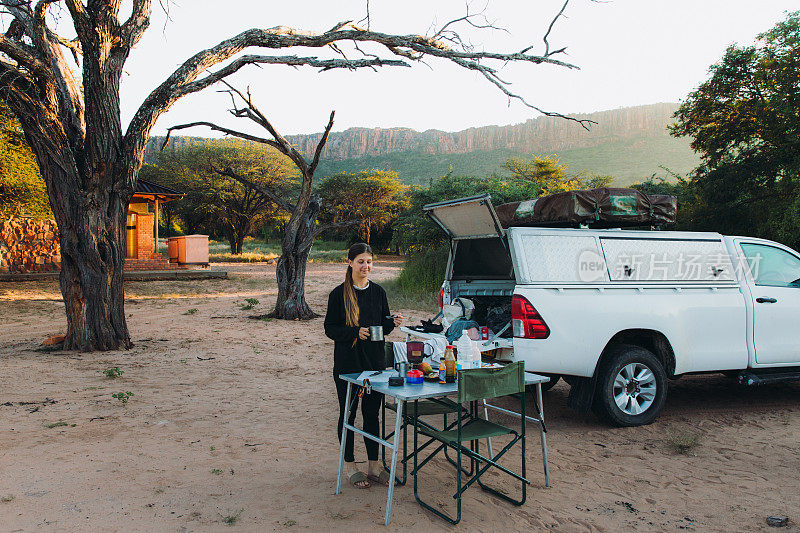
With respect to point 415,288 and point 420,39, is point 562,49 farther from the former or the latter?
point 415,288

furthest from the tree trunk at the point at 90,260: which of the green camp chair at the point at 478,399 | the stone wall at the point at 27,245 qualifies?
the stone wall at the point at 27,245

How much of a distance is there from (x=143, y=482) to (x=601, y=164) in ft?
271

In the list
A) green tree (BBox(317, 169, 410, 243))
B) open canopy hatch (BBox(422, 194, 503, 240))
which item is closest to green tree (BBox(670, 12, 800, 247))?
open canopy hatch (BBox(422, 194, 503, 240))

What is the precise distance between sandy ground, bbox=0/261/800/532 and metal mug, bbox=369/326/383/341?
110cm

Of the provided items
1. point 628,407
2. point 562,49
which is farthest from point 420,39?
point 628,407

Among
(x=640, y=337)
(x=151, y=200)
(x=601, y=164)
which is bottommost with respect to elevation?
(x=640, y=337)

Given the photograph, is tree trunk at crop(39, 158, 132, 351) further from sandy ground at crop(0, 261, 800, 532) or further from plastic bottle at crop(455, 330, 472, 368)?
plastic bottle at crop(455, 330, 472, 368)

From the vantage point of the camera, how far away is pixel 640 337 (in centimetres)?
585

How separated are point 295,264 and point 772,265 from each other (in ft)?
30.4

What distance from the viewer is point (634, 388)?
5676mm

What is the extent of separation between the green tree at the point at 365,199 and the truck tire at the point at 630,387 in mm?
40455

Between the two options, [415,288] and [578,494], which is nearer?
[578,494]

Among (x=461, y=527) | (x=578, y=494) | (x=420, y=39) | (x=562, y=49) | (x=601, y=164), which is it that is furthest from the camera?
(x=601, y=164)

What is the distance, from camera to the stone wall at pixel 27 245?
2011 centimetres
